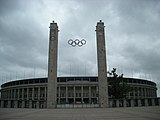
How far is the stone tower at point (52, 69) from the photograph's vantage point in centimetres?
5738

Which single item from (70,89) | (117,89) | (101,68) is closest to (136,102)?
(117,89)

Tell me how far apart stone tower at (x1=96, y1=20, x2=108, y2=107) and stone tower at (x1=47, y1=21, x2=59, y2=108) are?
46.2 feet

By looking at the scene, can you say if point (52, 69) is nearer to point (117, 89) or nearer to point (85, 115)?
point (117, 89)

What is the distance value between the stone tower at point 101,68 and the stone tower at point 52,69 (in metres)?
14.1

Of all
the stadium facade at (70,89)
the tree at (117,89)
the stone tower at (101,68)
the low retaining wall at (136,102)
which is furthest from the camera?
the tree at (117,89)

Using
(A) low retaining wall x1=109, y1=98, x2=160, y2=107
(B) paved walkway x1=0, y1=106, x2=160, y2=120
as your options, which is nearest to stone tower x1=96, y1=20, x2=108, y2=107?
(A) low retaining wall x1=109, y1=98, x2=160, y2=107

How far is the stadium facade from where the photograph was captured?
57.6 m

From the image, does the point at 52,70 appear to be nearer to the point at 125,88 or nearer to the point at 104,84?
the point at 104,84

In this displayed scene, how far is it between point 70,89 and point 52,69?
1380 inches

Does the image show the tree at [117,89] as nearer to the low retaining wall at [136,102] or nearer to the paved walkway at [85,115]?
the low retaining wall at [136,102]

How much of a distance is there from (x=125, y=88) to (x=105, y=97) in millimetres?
10479

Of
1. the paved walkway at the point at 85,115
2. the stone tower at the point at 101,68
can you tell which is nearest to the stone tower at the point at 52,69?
the stone tower at the point at 101,68

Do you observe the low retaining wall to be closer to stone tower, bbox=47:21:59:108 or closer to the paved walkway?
stone tower, bbox=47:21:59:108

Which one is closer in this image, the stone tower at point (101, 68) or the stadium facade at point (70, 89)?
the stone tower at point (101, 68)
